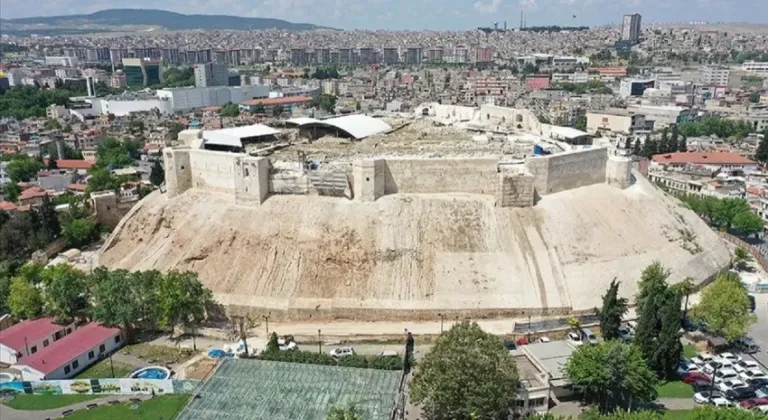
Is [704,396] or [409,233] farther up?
[409,233]

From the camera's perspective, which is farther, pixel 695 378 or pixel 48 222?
pixel 48 222

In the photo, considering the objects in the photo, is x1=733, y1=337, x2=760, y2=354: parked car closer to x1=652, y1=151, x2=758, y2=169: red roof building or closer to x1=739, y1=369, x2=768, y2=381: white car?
x1=739, y1=369, x2=768, y2=381: white car

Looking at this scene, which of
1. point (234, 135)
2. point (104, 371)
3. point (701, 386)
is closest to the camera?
point (701, 386)

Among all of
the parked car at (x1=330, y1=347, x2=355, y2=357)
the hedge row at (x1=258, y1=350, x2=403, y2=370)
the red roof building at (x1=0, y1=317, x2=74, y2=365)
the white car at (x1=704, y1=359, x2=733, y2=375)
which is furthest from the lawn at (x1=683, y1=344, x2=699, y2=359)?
the red roof building at (x1=0, y1=317, x2=74, y2=365)

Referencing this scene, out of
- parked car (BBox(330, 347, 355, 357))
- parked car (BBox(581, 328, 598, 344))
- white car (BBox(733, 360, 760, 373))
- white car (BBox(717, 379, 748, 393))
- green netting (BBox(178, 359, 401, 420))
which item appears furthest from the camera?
parked car (BBox(581, 328, 598, 344))

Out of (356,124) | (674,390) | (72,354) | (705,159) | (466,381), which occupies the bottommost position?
(674,390)

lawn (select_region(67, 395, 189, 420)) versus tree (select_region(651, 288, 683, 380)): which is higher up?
tree (select_region(651, 288, 683, 380))

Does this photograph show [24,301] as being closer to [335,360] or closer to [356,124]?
[335,360]

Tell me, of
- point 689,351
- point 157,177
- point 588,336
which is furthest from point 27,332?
point 689,351
